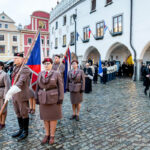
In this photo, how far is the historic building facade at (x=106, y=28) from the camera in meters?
14.5

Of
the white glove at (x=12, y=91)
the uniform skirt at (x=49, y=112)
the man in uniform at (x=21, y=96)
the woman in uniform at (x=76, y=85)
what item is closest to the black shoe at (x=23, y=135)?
the man in uniform at (x=21, y=96)

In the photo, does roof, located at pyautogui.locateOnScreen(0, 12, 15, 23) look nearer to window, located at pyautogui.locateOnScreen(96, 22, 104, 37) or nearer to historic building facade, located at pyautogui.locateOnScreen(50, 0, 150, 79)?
historic building facade, located at pyautogui.locateOnScreen(50, 0, 150, 79)

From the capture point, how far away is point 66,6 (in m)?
24.4

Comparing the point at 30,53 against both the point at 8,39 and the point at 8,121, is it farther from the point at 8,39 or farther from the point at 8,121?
the point at 8,39

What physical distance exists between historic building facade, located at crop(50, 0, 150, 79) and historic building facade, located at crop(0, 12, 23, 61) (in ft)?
56.1

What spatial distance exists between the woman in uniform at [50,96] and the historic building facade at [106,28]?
41.8 feet

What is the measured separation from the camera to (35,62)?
4477 millimetres

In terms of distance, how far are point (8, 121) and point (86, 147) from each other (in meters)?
2.89

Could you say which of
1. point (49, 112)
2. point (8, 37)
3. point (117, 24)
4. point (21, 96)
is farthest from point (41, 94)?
point (8, 37)

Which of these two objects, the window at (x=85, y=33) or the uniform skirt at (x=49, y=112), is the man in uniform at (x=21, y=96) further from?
the window at (x=85, y=33)

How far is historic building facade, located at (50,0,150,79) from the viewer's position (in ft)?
47.6

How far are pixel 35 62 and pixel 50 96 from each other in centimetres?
141

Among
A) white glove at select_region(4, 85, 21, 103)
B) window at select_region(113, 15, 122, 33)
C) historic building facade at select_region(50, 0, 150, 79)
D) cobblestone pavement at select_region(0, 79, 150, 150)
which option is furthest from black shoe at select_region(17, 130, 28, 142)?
window at select_region(113, 15, 122, 33)

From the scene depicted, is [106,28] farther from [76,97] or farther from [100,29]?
[76,97]
